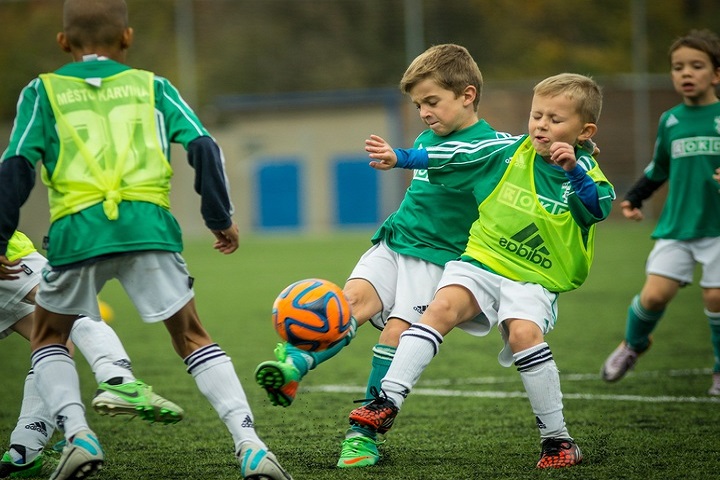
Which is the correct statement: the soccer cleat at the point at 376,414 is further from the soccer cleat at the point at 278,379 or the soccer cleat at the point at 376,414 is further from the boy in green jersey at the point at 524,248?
the soccer cleat at the point at 278,379

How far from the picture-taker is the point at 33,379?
4.30 m

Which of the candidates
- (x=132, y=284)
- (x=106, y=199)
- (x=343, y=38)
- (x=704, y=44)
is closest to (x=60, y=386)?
(x=132, y=284)

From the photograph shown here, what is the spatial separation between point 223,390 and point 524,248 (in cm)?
143

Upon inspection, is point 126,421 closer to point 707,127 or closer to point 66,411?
point 66,411

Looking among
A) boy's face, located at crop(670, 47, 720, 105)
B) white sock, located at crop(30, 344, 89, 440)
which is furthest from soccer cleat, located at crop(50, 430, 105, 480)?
boy's face, located at crop(670, 47, 720, 105)

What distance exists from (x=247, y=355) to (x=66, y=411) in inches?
167

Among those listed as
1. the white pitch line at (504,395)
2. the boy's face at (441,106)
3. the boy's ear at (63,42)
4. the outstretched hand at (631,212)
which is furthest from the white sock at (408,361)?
the outstretched hand at (631,212)

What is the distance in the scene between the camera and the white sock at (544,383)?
4.19m

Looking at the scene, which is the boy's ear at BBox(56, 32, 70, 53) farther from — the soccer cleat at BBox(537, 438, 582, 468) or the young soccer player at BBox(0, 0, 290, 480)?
the soccer cleat at BBox(537, 438, 582, 468)

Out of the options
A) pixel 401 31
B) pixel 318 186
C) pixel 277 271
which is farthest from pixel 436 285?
pixel 401 31

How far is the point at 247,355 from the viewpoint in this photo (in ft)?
26.4

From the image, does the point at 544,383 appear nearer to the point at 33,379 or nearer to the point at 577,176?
the point at 577,176

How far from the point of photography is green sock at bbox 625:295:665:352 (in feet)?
20.6

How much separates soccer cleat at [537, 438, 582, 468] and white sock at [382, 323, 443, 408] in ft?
1.96
